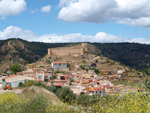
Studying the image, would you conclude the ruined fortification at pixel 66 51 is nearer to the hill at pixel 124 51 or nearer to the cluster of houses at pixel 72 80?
the cluster of houses at pixel 72 80

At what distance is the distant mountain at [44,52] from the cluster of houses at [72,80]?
3443 cm

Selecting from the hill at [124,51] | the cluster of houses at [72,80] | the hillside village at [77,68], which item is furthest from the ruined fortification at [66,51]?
the hill at [124,51]

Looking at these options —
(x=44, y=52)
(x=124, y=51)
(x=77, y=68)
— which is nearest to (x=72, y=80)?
(x=77, y=68)

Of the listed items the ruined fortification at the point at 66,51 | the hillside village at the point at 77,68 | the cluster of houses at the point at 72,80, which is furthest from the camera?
the ruined fortification at the point at 66,51

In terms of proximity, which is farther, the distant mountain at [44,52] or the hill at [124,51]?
the hill at [124,51]

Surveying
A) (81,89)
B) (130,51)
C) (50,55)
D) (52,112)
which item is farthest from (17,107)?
(130,51)

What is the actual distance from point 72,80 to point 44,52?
252 feet

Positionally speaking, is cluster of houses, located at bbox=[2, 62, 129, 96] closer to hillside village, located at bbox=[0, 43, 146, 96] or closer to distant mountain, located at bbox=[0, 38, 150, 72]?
hillside village, located at bbox=[0, 43, 146, 96]

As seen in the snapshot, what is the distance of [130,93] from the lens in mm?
5723

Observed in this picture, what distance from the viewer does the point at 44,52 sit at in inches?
4648

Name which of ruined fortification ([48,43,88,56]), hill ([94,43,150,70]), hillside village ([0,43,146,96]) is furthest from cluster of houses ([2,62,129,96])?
hill ([94,43,150,70])

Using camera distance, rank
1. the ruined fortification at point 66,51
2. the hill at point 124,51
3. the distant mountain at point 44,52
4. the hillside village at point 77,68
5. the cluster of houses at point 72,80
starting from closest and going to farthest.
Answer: the cluster of houses at point 72,80 < the hillside village at point 77,68 < the ruined fortification at point 66,51 < the distant mountain at point 44,52 < the hill at point 124,51

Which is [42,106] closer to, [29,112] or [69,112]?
[29,112]

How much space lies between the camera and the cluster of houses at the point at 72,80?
22.2 meters
